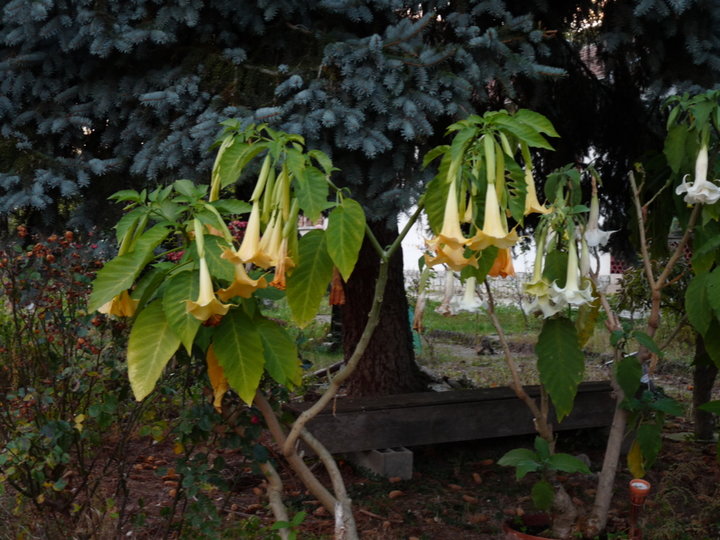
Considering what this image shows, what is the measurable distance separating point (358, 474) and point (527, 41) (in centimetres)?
233

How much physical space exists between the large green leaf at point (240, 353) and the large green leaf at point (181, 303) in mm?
158

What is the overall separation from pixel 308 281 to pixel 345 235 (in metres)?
0.20

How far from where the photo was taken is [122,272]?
6.83 ft

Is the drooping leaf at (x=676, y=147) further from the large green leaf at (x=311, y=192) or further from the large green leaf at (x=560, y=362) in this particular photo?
the large green leaf at (x=311, y=192)

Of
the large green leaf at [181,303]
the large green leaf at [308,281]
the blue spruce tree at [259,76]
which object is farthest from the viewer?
the blue spruce tree at [259,76]

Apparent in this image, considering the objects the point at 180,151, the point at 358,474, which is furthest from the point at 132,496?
the point at 180,151

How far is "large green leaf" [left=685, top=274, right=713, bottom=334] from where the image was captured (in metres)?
2.73

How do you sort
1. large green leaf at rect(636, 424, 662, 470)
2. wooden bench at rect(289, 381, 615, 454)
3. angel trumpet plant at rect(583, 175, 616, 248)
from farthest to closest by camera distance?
1. wooden bench at rect(289, 381, 615, 454)
2. large green leaf at rect(636, 424, 662, 470)
3. angel trumpet plant at rect(583, 175, 616, 248)

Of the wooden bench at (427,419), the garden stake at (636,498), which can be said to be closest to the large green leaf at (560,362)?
the garden stake at (636,498)

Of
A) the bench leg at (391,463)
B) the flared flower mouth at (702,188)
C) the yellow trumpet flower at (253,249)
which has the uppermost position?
the flared flower mouth at (702,188)

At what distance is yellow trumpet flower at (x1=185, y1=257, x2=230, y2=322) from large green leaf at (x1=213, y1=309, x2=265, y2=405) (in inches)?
9.2

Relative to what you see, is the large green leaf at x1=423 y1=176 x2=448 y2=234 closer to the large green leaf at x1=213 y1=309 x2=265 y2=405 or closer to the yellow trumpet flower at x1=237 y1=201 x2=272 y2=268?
the yellow trumpet flower at x1=237 y1=201 x2=272 y2=268

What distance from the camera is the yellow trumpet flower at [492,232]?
6.07ft

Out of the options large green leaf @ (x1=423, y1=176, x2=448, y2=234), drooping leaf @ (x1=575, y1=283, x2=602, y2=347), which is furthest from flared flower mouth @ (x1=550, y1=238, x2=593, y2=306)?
large green leaf @ (x1=423, y1=176, x2=448, y2=234)
